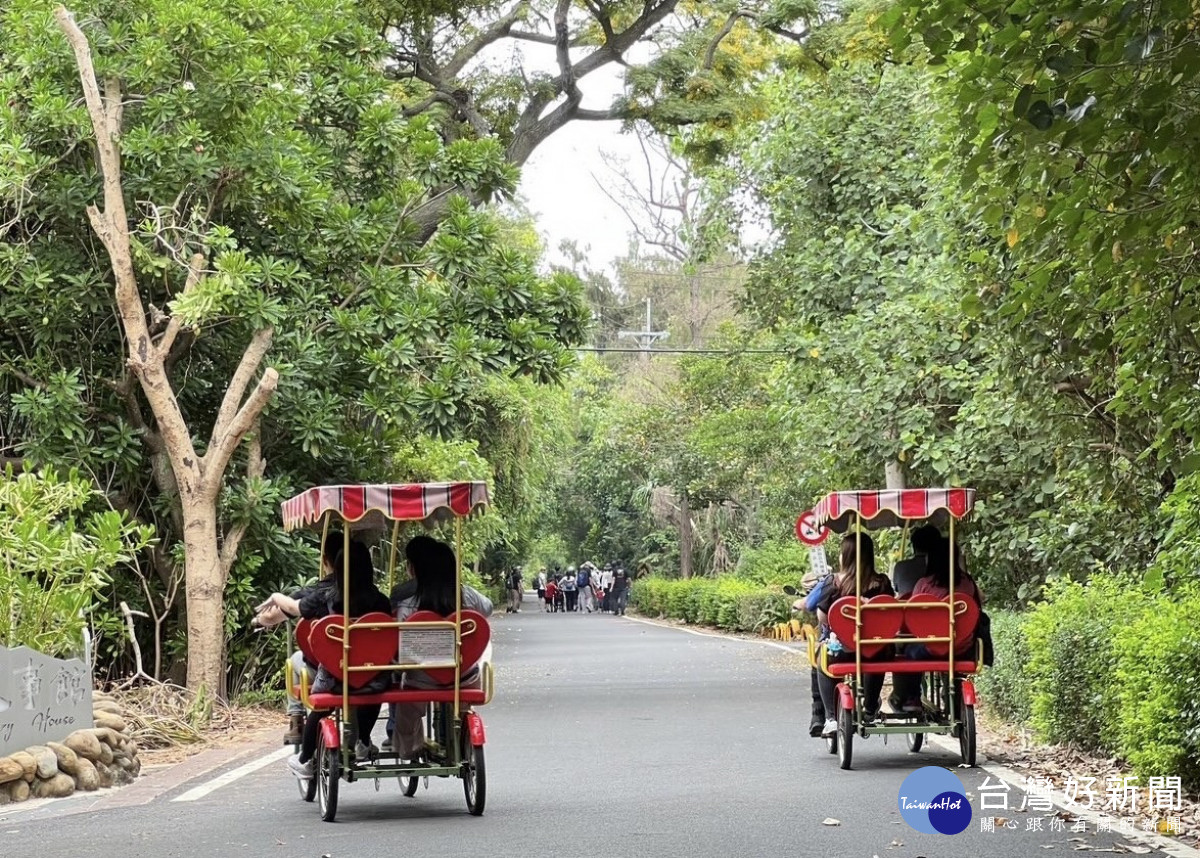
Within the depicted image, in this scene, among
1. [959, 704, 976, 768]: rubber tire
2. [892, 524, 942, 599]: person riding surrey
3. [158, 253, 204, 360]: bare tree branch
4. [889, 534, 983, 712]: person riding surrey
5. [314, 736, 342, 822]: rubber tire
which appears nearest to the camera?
[314, 736, 342, 822]: rubber tire

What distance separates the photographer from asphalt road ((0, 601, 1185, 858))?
29.0 ft

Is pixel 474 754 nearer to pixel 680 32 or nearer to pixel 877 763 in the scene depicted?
pixel 877 763

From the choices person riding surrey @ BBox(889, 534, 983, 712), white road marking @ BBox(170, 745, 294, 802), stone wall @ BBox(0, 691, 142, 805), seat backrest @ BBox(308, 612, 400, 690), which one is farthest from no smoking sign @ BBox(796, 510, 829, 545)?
stone wall @ BBox(0, 691, 142, 805)

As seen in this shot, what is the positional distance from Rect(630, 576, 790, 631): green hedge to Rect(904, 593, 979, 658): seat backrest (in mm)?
21268

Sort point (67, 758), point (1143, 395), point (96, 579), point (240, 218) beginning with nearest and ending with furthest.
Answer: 1. point (1143, 395)
2. point (67, 758)
3. point (96, 579)
4. point (240, 218)

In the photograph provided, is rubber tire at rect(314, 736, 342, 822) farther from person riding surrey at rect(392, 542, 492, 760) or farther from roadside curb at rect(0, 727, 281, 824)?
roadside curb at rect(0, 727, 281, 824)

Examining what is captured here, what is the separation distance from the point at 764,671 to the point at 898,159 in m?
7.57

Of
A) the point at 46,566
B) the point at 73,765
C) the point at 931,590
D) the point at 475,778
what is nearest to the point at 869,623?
the point at 931,590

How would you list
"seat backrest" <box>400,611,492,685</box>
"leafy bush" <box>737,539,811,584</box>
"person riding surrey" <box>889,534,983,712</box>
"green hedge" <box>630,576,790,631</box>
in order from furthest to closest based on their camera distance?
"leafy bush" <box>737,539,811,584</box>, "green hedge" <box>630,576,790,631</box>, "person riding surrey" <box>889,534,983,712</box>, "seat backrest" <box>400,611,492,685</box>

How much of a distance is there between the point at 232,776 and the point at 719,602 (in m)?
30.4

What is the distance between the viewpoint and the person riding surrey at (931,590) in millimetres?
12312

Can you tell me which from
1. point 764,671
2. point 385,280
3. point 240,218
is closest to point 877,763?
point 385,280

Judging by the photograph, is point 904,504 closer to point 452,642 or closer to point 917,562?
point 917,562

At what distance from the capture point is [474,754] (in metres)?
10.1
